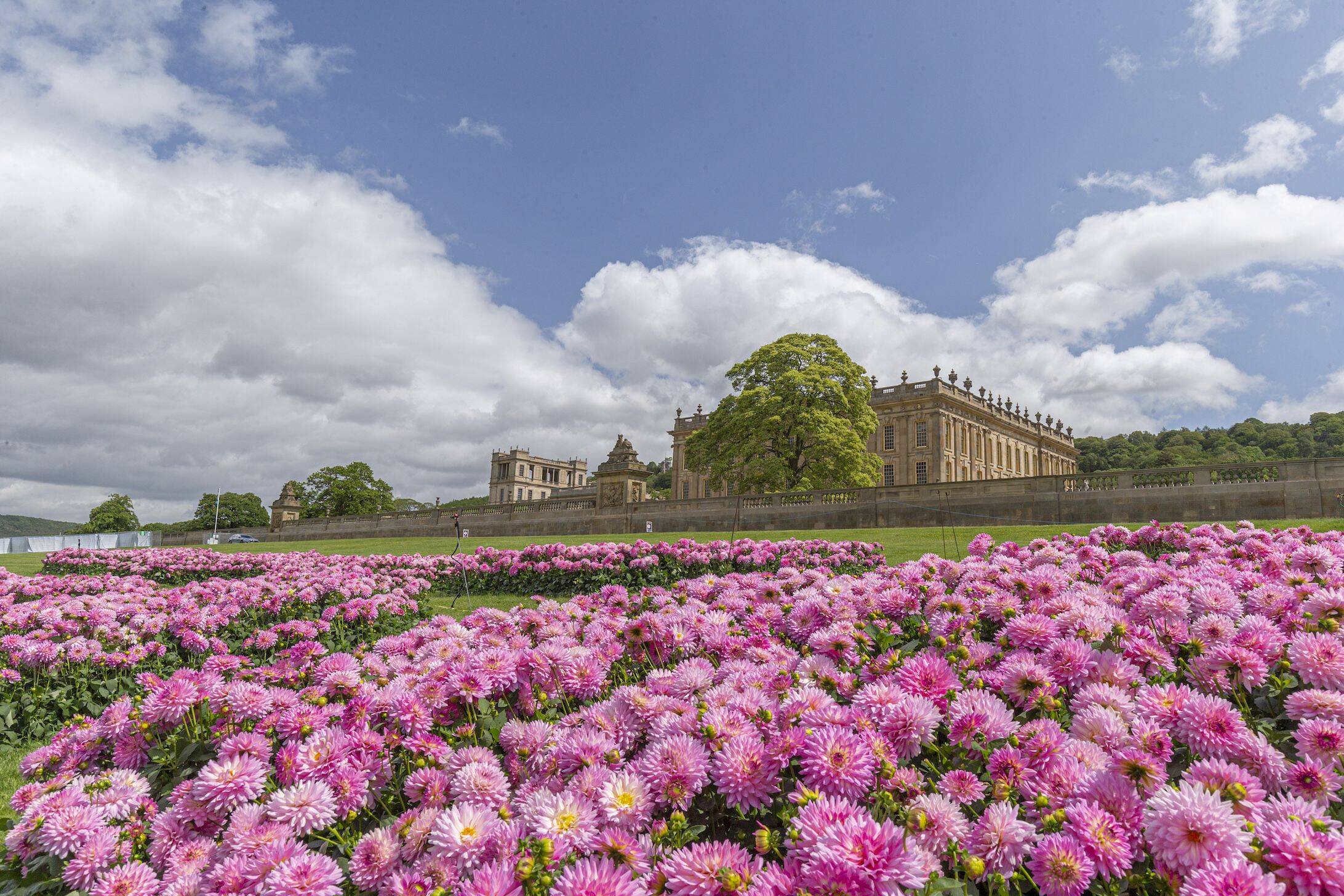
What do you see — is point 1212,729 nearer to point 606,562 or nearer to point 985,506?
point 606,562

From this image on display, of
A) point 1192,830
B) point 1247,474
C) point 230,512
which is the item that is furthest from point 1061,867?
point 230,512

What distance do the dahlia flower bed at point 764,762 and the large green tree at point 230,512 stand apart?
105916 millimetres

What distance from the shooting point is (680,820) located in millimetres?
1845

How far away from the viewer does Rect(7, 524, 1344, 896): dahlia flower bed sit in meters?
1.67

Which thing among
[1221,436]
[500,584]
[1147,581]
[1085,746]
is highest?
[1221,436]

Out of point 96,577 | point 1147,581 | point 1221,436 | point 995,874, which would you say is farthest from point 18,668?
point 1221,436

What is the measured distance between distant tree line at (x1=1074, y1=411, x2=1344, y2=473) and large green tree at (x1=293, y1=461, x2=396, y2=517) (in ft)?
249

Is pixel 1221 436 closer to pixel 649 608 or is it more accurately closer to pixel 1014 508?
pixel 1014 508

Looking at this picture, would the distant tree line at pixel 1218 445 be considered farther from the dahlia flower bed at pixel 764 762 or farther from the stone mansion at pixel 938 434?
the dahlia flower bed at pixel 764 762

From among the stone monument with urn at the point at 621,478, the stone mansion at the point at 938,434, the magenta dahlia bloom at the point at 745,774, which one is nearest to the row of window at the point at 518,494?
the stone mansion at the point at 938,434

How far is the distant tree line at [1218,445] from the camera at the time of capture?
3280 inches

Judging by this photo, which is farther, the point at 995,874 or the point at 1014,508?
the point at 1014,508

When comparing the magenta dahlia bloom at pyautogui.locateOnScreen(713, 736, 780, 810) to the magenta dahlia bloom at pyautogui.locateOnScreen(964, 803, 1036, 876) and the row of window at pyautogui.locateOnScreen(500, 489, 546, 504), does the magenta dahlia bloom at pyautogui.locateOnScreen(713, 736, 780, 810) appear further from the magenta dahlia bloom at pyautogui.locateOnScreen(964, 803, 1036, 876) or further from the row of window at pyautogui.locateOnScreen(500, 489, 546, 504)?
the row of window at pyautogui.locateOnScreen(500, 489, 546, 504)

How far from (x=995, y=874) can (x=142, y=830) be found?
105 inches
